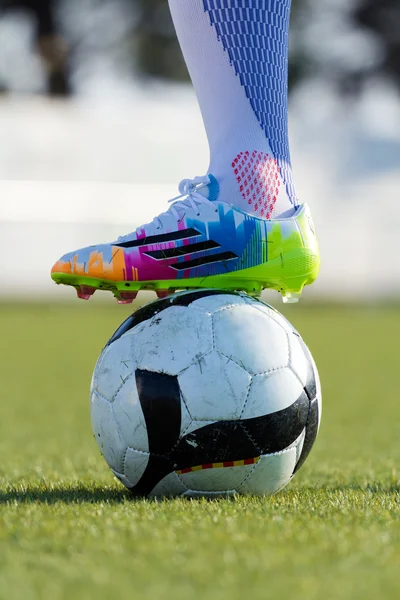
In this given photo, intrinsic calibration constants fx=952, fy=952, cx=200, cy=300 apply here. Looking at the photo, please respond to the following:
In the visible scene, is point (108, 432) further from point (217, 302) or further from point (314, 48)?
point (314, 48)

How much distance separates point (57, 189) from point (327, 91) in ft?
46.1

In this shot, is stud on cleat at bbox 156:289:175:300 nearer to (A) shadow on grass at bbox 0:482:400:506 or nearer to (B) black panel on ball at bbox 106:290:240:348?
(B) black panel on ball at bbox 106:290:240:348

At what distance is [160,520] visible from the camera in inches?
83.4

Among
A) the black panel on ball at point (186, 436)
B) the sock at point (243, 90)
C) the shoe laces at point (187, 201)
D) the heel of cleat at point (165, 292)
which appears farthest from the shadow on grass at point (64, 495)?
the sock at point (243, 90)

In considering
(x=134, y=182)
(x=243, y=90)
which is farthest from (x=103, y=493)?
(x=134, y=182)

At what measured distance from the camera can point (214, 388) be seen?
2.46 metres

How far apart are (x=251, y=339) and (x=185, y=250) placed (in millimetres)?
385

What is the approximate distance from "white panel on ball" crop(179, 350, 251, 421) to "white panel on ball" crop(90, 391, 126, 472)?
0.24m

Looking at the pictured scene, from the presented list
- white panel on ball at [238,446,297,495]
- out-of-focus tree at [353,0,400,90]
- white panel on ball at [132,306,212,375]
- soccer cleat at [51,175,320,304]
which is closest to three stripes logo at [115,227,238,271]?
soccer cleat at [51,175,320,304]

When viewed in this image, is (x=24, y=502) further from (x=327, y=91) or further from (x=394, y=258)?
(x=327, y=91)

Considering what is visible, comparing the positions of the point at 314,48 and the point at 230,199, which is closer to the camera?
the point at 230,199

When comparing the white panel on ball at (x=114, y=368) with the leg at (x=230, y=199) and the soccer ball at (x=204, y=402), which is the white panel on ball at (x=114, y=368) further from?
the leg at (x=230, y=199)

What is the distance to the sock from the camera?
2.96 m

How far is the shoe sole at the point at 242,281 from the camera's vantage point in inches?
109
